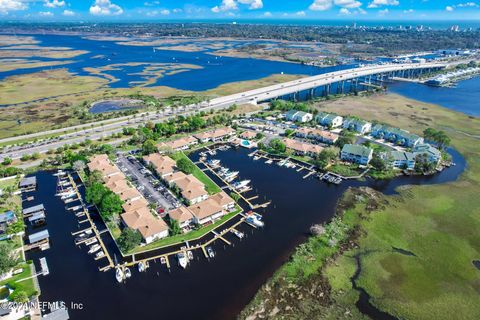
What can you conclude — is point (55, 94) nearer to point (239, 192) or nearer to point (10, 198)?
point (10, 198)

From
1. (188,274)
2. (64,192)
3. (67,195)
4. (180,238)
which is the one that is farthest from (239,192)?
(64,192)

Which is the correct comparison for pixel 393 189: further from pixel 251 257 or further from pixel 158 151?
pixel 158 151

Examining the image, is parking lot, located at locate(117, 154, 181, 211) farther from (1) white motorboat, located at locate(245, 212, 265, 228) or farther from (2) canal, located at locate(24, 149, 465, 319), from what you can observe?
(1) white motorboat, located at locate(245, 212, 265, 228)

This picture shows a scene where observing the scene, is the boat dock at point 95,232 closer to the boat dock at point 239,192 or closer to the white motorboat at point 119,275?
the white motorboat at point 119,275

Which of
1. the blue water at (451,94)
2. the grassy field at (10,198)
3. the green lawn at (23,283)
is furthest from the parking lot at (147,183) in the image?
the blue water at (451,94)

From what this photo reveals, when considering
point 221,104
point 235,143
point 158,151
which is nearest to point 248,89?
point 221,104

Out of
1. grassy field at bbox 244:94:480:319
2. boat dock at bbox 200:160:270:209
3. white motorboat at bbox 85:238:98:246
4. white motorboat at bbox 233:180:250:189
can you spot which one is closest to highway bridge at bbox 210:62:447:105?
boat dock at bbox 200:160:270:209
